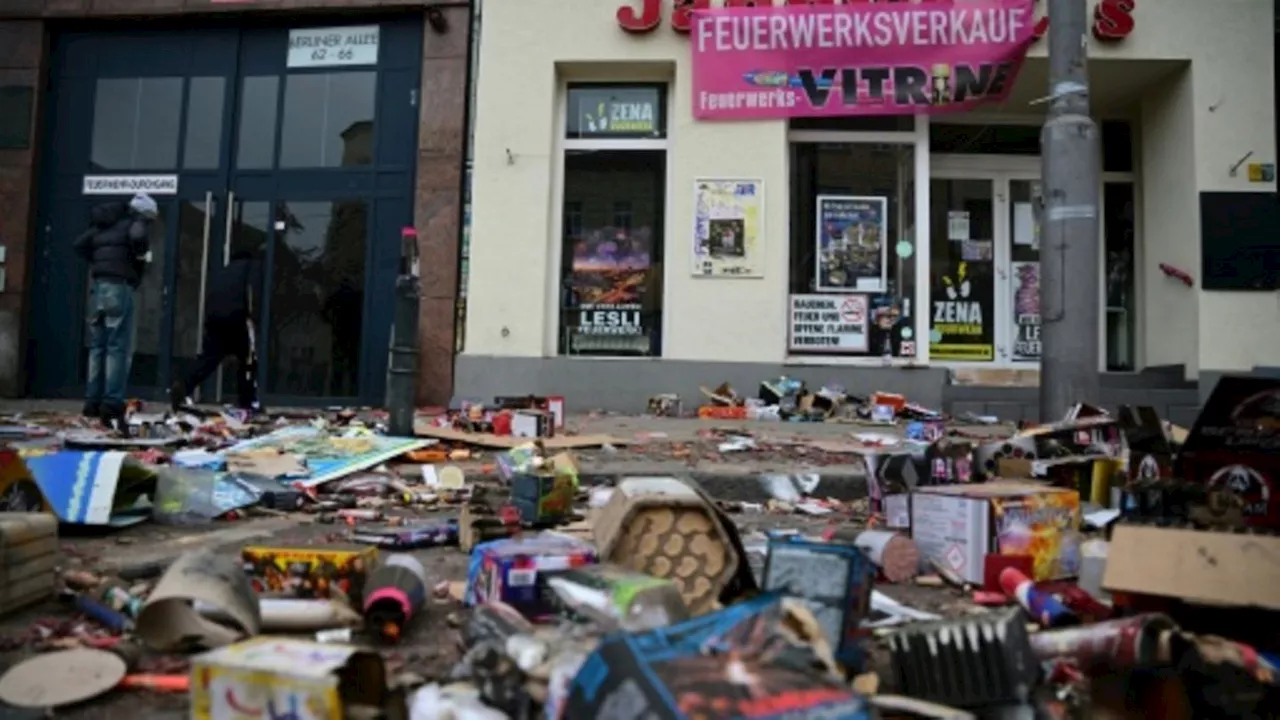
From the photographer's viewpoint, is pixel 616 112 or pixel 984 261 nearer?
pixel 616 112

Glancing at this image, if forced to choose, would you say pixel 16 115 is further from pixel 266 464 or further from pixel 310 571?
pixel 310 571

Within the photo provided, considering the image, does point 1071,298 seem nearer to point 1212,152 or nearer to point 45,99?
point 1212,152

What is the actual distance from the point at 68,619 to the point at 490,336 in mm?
7067

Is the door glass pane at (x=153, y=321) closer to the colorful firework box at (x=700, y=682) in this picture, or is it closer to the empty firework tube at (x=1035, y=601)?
the empty firework tube at (x=1035, y=601)

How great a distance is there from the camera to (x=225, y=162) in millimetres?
10484

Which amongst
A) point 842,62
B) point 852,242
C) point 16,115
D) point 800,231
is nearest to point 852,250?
point 852,242

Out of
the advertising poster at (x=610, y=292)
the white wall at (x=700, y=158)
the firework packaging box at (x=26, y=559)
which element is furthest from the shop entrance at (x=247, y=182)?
the firework packaging box at (x=26, y=559)

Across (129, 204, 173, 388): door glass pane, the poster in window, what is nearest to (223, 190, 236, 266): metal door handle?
(129, 204, 173, 388): door glass pane

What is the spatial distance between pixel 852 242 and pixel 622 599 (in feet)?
28.1

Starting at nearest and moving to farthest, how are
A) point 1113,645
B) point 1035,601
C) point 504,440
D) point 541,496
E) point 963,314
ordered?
point 1113,645 → point 1035,601 → point 541,496 → point 504,440 → point 963,314

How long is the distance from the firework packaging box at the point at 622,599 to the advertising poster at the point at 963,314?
29.2ft

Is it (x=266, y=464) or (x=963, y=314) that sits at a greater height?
(x=963, y=314)

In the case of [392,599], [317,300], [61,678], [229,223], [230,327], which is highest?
[229,223]

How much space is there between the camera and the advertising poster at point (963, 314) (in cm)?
1016
